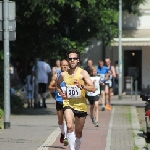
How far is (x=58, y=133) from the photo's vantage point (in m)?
16.4

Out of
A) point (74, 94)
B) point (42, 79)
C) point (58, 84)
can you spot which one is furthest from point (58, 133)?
point (42, 79)

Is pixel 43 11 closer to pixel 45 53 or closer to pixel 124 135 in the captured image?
pixel 45 53

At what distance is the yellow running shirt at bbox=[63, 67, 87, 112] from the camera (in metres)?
11.4

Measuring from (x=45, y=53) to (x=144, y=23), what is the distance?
1762 cm

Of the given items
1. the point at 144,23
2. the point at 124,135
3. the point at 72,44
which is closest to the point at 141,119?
the point at 72,44

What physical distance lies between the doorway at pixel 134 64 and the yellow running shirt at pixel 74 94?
2900cm

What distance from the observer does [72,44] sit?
78.1 ft

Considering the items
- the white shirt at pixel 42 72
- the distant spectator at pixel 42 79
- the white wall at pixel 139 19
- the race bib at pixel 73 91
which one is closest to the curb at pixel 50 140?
the race bib at pixel 73 91

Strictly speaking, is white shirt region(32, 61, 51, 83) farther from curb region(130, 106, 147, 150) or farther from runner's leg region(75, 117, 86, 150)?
runner's leg region(75, 117, 86, 150)

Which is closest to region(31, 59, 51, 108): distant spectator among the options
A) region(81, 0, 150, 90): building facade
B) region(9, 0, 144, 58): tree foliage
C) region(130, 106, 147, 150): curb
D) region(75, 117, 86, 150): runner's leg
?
region(9, 0, 144, 58): tree foliage

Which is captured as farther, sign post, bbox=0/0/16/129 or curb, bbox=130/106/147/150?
sign post, bbox=0/0/16/129

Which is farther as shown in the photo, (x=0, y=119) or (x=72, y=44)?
(x=72, y=44)

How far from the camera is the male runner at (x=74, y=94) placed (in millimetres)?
11422

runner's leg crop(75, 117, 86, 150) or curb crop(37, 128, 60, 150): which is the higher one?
runner's leg crop(75, 117, 86, 150)
